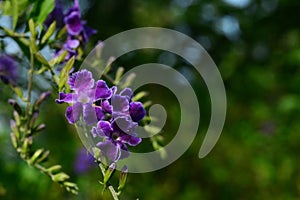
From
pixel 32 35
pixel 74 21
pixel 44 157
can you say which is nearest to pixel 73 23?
pixel 74 21

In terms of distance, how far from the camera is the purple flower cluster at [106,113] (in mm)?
704

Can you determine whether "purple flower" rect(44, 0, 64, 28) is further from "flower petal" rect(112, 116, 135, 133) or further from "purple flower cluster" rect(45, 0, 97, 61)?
"flower petal" rect(112, 116, 135, 133)

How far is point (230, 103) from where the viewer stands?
3.26 meters

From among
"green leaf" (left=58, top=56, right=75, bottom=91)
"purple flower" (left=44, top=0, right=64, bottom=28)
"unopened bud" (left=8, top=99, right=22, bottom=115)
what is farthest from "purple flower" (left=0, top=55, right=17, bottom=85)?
"green leaf" (left=58, top=56, right=75, bottom=91)

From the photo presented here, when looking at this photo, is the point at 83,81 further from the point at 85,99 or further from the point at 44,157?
the point at 44,157

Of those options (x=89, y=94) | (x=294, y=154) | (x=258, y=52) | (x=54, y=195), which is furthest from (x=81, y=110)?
(x=258, y=52)

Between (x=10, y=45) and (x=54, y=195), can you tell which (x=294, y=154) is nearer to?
(x=54, y=195)

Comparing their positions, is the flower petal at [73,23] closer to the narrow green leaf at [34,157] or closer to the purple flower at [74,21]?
the purple flower at [74,21]

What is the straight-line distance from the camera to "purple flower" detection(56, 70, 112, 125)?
72 centimetres

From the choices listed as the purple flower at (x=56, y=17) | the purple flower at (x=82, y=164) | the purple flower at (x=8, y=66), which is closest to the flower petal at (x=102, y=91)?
the purple flower at (x=56, y=17)

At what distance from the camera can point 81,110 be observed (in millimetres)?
728

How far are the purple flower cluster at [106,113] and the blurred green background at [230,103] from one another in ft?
4.13

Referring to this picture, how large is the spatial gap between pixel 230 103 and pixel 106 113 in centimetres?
258

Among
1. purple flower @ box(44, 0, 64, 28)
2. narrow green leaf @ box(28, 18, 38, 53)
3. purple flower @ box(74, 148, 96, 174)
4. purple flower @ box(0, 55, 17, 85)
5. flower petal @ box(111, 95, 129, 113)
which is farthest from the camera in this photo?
purple flower @ box(74, 148, 96, 174)
